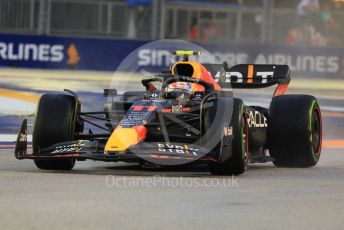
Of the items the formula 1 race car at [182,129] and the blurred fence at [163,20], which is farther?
the blurred fence at [163,20]

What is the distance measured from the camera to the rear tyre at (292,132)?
1032 cm

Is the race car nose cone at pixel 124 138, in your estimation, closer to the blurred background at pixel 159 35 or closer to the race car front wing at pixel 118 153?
the race car front wing at pixel 118 153

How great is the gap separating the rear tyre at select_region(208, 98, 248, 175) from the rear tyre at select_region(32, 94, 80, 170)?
5.06ft

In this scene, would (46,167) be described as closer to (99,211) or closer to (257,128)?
→ (257,128)

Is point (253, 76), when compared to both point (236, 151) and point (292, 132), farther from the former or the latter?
point (236, 151)

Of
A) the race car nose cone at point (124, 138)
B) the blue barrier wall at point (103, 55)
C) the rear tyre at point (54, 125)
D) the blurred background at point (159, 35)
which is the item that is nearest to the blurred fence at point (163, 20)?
the blurred background at point (159, 35)

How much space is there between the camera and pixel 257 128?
10156 millimetres

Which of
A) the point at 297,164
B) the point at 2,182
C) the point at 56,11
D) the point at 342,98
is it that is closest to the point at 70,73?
the point at 56,11

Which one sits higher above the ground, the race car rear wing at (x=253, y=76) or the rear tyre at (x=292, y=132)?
the race car rear wing at (x=253, y=76)

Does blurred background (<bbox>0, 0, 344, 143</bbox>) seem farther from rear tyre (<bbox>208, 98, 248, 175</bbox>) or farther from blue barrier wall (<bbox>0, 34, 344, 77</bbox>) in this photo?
rear tyre (<bbox>208, 98, 248, 175</bbox>)

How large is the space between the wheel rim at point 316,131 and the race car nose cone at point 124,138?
8.30 feet

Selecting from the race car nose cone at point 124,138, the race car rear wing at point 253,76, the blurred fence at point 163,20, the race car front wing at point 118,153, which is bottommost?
the race car front wing at point 118,153

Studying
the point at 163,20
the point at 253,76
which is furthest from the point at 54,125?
the point at 163,20


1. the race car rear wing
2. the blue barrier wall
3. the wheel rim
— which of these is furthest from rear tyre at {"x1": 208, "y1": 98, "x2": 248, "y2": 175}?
the blue barrier wall
